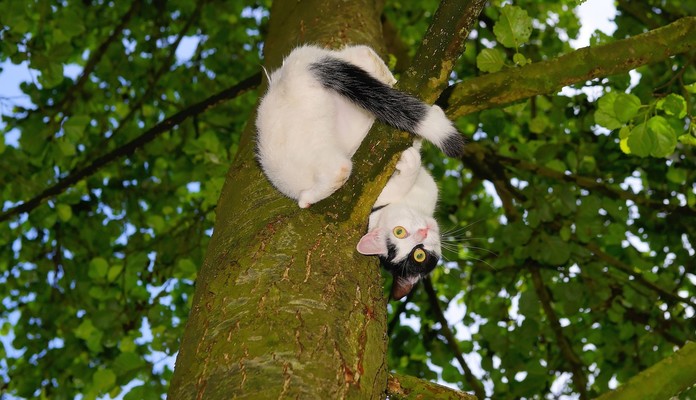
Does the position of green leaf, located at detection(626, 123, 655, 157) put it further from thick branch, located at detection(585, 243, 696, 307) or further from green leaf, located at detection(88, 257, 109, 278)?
green leaf, located at detection(88, 257, 109, 278)

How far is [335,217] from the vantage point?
2.51 metres

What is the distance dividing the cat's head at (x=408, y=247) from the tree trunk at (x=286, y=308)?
1119 millimetres

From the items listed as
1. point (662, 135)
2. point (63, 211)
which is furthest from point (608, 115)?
point (63, 211)

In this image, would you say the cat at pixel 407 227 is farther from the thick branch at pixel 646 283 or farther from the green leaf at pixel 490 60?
the thick branch at pixel 646 283

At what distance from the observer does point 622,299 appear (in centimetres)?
513

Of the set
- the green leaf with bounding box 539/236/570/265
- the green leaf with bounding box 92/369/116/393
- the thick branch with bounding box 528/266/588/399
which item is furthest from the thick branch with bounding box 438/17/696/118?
the green leaf with bounding box 92/369/116/393

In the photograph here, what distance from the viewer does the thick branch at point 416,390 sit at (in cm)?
223

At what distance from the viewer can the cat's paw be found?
3480 millimetres

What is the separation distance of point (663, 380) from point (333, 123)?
191 cm

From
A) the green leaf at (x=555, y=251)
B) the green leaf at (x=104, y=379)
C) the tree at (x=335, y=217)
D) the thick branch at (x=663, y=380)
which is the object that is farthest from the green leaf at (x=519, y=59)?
the green leaf at (x=104, y=379)

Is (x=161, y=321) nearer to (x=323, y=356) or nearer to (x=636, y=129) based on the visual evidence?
(x=323, y=356)

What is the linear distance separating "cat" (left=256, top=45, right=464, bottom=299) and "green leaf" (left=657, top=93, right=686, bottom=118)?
1128 millimetres

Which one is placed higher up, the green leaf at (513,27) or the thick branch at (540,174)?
the thick branch at (540,174)

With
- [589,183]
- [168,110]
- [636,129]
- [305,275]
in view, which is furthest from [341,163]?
[168,110]
